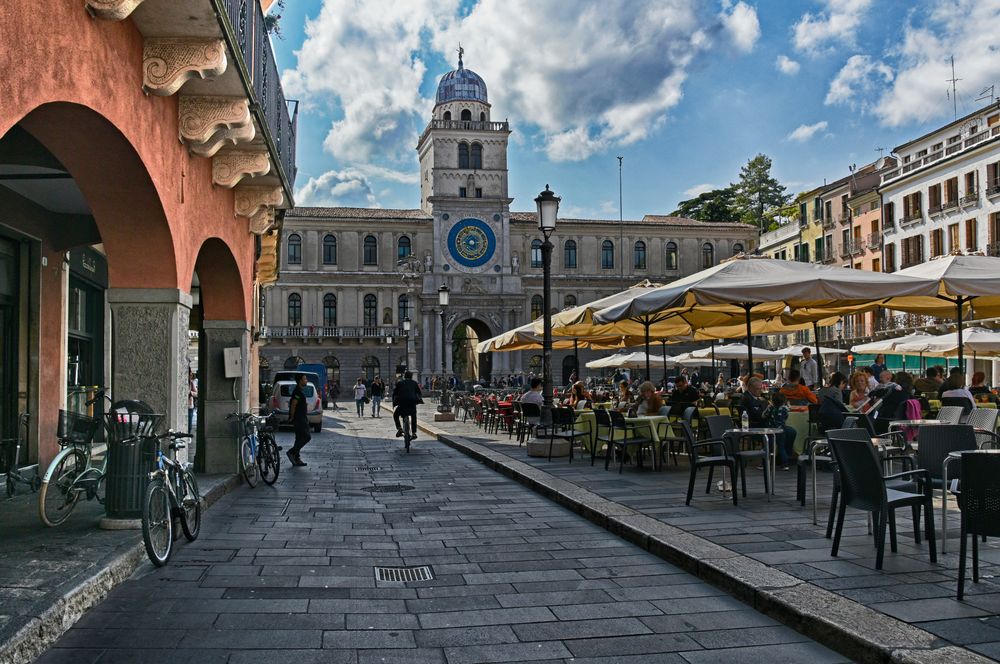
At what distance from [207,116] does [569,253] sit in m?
65.7

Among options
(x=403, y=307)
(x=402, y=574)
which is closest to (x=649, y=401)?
(x=402, y=574)

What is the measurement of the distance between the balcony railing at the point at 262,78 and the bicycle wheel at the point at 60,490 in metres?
3.79

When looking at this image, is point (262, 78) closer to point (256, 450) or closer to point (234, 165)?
point (234, 165)

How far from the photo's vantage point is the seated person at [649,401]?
13383 millimetres

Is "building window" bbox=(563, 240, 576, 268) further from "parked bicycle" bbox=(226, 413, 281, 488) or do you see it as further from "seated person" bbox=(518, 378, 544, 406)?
"parked bicycle" bbox=(226, 413, 281, 488)

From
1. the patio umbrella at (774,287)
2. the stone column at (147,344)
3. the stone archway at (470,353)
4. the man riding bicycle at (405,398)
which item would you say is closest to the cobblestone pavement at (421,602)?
the stone column at (147,344)

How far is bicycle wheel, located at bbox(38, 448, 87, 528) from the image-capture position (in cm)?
750

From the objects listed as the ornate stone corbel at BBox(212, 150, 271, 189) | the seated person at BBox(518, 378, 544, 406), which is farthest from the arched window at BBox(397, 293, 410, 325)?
the ornate stone corbel at BBox(212, 150, 271, 189)

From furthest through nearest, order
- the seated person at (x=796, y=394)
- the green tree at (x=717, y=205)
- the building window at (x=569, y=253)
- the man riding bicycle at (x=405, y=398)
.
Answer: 1. the green tree at (x=717, y=205)
2. the building window at (x=569, y=253)
3. the man riding bicycle at (x=405, y=398)
4. the seated person at (x=796, y=394)

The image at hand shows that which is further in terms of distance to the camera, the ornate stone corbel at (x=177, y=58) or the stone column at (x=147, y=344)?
the stone column at (x=147, y=344)

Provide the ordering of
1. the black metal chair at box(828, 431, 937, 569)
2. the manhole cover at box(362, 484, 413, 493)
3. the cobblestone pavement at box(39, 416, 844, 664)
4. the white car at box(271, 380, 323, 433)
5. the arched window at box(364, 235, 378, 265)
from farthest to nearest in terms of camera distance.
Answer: the arched window at box(364, 235, 378, 265)
the white car at box(271, 380, 323, 433)
the manhole cover at box(362, 484, 413, 493)
the black metal chair at box(828, 431, 937, 569)
the cobblestone pavement at box(39, 416, 844, 664)

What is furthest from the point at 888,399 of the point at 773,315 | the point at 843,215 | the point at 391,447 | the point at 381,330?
the point at 381,330

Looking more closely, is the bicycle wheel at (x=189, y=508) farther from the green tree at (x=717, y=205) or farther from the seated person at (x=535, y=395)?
the green tree at (x=717, y=205)

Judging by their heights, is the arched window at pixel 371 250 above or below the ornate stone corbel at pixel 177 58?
above
